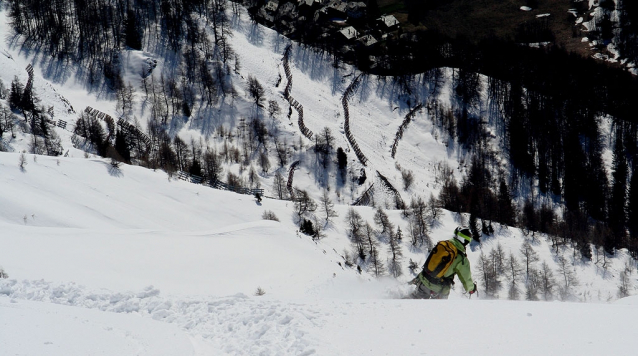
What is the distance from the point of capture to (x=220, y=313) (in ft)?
35.2

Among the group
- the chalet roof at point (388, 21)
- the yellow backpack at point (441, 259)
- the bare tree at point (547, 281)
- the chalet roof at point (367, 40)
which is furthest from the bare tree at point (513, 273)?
the chalet roof at point (388, 21)

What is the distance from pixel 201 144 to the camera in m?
76.2

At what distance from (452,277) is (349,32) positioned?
11361cm

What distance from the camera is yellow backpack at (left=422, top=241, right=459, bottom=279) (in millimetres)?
12828

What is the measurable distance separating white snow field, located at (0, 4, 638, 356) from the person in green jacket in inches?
55.5

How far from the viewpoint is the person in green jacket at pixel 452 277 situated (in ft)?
41.9

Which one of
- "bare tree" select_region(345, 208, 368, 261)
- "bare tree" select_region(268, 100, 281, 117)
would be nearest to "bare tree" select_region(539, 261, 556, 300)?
"bare tree" select_region(345, 208, 368, 261)

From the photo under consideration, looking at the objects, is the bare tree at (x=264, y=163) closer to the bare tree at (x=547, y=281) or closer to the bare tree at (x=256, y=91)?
the bare tree at (x=256, y=91)

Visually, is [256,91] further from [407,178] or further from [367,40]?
[367,40]

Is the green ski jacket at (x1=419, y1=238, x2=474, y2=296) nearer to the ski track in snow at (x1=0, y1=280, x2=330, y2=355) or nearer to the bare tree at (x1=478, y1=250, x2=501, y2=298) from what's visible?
the ski track in snow at (x1=0, y1=280, x2=330, y2=355)

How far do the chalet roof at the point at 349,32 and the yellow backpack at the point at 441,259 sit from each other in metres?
111

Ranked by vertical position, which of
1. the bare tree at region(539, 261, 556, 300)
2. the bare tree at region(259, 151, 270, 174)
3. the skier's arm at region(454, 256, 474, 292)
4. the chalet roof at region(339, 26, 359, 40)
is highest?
the chalet roof at region(339, 26, 359, 40)

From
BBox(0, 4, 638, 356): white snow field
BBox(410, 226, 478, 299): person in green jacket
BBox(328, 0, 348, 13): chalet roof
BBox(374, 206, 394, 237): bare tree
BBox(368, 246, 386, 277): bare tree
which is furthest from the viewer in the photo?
BBox(328, 0, 348, 13): chalet roof

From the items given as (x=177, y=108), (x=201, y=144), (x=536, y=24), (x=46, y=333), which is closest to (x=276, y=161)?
(x=201, y=144)
